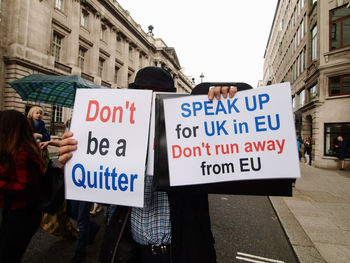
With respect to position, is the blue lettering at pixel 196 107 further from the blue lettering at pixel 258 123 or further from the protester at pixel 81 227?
the protester at pixel 81 227

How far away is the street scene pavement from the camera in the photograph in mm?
2867

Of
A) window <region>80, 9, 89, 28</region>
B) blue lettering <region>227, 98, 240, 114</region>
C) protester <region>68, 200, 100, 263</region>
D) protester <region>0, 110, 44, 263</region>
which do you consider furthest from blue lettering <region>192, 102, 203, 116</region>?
window <region>80, 9, 89, 28</region>

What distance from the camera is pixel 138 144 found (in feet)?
4.09

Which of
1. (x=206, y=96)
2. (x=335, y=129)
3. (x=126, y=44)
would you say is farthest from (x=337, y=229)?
(x=126, y=44)

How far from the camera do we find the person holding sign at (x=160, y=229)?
1.23m

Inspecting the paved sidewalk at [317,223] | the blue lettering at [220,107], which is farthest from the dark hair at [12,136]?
the paved sidewalk at [317,223]

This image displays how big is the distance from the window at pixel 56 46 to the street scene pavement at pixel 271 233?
69.0 ft

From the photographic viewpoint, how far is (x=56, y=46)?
20.2 meters

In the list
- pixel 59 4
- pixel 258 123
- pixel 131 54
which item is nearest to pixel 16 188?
pixel 258 123

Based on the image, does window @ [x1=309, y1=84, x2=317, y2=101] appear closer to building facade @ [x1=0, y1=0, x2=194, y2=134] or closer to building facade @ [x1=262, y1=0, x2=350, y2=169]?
building facade @ [x1=262, y1=0, x2=350, y2=169]

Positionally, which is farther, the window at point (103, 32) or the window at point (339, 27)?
the window at point (103, 32)

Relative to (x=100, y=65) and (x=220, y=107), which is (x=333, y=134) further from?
(x=100, y=65)

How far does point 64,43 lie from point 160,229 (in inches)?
967

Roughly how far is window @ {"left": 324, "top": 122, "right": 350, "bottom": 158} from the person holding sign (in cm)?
1551
